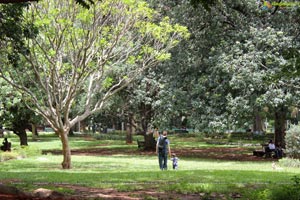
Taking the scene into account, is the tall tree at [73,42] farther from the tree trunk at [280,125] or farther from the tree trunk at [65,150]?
the tree trunk at [280,125]

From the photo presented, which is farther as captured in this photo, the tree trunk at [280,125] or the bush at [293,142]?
the tree trunk at [280,125]

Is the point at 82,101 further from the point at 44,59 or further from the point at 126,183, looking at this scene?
the point at 126,183

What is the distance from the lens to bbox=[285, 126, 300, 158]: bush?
21531 mm

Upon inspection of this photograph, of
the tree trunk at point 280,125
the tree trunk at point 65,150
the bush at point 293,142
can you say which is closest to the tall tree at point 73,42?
the tree trunk at point 65,150

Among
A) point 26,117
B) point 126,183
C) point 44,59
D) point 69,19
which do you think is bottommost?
point 126,183

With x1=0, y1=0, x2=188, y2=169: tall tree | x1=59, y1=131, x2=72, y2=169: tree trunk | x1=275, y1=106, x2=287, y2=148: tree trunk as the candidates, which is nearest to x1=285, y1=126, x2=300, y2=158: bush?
x1=275, y1=106, x2=287, y2=148: tree trunk

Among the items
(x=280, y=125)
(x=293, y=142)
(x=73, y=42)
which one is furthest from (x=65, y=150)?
(x=280, y=125)

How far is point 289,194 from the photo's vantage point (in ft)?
24.1

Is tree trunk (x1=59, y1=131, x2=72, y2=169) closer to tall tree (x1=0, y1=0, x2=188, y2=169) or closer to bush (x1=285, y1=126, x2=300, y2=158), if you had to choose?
tall tree (x1=0, y1=0, x2=188, y2=169)

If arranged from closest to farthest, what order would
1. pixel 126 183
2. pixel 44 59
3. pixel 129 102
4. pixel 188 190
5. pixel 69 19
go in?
pixel 188 190 → pixel 126 183 → pixel 69 19 → pixel 44 59 → pixel 129 102

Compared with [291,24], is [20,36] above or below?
below

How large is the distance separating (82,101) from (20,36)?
21128 millimetres

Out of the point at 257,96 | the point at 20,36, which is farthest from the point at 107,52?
the point at 257,96

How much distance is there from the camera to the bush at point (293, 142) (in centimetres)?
2153
